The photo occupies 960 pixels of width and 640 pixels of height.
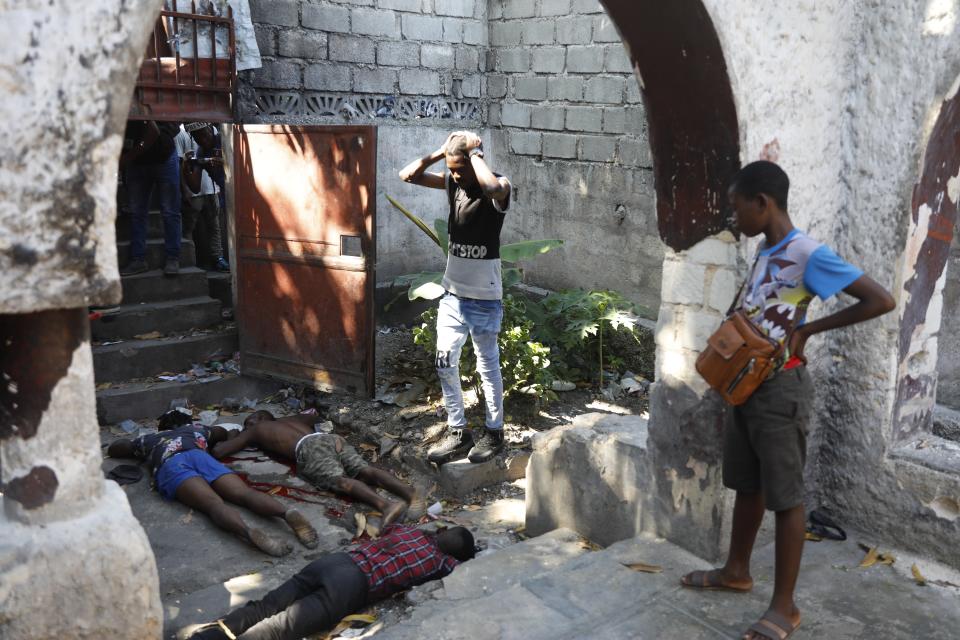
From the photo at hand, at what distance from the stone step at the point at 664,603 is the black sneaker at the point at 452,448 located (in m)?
1.70

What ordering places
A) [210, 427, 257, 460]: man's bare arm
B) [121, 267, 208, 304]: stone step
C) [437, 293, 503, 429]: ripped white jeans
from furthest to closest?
[121, 267, 208, 304]: stone step, [210, 427, 257, 460]: man's bare arm, [437, 293, 503, 429]: ripped white jeans

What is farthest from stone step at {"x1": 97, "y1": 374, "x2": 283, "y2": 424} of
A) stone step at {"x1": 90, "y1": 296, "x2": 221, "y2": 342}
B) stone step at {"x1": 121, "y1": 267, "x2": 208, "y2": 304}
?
stone step at {"x1": 121, "y1": 267, "x2": 208, "y2": 304}

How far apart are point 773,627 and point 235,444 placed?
3.64 meters

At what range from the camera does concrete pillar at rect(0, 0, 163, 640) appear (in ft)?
5.58

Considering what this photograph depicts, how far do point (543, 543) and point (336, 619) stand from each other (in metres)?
1.09

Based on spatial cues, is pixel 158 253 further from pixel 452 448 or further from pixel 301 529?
pixel 301 529

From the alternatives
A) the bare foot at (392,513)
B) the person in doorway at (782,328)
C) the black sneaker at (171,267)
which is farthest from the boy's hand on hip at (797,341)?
the black sneaker at (171,267)

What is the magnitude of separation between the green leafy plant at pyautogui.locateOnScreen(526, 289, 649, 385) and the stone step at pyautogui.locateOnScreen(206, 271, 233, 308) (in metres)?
3.00

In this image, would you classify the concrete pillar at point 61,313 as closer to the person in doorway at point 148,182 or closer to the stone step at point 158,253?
the person in doorway at point 148,182

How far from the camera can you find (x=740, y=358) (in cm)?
268

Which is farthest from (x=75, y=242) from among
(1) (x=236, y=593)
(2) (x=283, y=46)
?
(2) (x=283, y=46)

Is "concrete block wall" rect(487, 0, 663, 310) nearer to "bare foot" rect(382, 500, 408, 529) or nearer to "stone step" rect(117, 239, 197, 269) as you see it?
"stone step" rect(117, 239, 197, 269)

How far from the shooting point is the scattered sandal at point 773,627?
2773mm

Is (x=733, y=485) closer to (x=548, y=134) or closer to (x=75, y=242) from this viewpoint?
(x=75, y=242)
